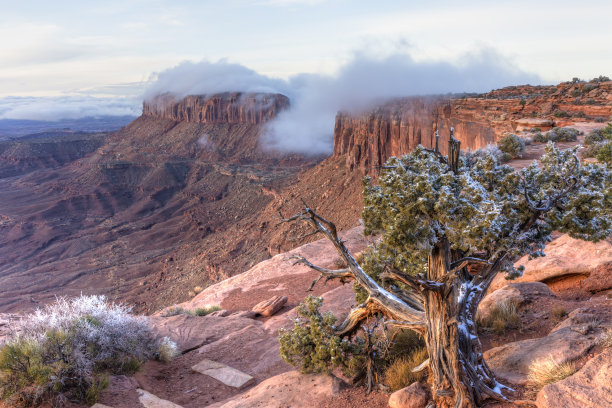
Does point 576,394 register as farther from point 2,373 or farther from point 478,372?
point 2,373

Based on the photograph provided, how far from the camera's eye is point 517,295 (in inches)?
395

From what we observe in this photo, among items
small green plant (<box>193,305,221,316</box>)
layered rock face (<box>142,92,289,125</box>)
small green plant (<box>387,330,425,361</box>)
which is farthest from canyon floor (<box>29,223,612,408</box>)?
layered rock face (<box>142,92,289,125</box>)

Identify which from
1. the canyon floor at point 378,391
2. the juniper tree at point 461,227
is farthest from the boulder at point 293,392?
the juniper tree at point 461,227

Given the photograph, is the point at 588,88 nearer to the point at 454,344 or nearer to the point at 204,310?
the point at 204,310

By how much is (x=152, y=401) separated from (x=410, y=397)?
6.13 meters

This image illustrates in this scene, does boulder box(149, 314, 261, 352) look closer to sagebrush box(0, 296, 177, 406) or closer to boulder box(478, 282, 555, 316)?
sagebrush box(0, 296, 177, 406)

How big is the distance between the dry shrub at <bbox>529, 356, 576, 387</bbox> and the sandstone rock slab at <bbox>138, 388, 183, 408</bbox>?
24.4ft

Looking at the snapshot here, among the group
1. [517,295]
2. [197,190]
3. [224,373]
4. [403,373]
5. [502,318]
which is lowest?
[197,190]

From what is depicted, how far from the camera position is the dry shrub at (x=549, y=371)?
5852mm

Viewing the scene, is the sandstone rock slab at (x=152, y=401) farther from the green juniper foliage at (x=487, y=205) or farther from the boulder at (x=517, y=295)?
the boulder at (x=517, y=295)

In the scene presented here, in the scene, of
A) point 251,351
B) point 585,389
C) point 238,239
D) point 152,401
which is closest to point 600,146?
point 585,389

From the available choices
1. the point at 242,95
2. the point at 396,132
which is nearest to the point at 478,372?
the point at 396,132

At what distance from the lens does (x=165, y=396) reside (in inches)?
409

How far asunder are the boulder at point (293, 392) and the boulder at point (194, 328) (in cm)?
581
